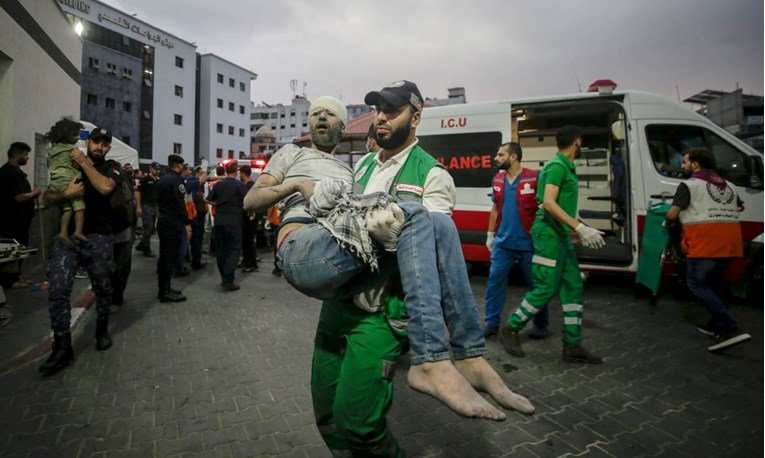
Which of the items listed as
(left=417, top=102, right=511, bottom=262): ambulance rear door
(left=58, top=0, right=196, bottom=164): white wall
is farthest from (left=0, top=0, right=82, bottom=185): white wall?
(left=58, top=0, right=196, bottom=164): white wall

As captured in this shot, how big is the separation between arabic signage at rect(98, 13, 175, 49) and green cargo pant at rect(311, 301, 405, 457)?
150 feet

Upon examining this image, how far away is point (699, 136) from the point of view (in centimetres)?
616

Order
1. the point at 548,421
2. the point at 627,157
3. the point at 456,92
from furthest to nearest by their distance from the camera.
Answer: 1. the point at 456,92
2. the point at 627,157
3. the point at 548,421

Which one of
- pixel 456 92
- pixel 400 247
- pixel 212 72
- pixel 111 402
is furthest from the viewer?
pixel 212 72

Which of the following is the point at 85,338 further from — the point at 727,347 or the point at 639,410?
the point at 727,347

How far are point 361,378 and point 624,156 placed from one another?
6399mm

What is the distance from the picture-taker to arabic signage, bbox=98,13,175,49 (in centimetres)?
3569

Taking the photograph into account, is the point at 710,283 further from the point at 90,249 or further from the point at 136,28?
the point at 136,28

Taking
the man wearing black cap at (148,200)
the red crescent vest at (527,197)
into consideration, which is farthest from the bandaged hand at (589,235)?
the man wearing black cap at (148,200)

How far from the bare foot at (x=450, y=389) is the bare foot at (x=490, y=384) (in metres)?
0.09

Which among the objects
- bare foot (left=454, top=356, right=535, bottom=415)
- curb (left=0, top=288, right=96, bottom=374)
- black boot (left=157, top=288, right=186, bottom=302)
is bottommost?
curb (left=0, top=288, right=96, bottom=374)

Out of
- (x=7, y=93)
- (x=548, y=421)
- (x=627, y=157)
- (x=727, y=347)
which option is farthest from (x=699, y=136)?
(x=7, y=93)

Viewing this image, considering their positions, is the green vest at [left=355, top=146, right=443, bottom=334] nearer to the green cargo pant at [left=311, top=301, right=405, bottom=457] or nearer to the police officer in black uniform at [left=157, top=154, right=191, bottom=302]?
the green cargo pant at [left=311, top=301, right=405, bottom=457]

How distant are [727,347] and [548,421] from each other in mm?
2547
